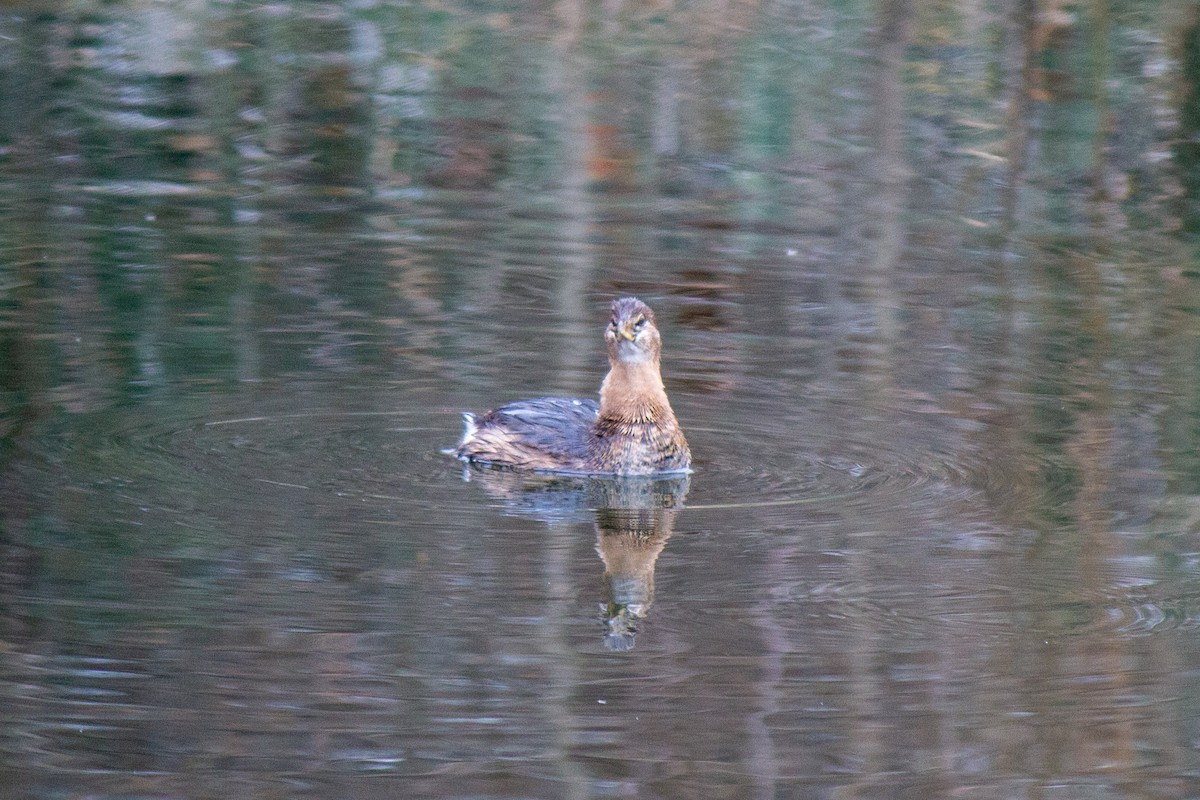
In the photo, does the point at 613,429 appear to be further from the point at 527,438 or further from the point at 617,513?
the point at 617,513

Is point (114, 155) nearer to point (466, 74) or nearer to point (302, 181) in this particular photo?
point (302, 181)

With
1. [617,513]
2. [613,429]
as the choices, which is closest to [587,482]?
[613,429]

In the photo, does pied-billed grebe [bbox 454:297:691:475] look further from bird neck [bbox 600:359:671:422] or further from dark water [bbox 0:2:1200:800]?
dark water [bbox 0:2:1200:800]

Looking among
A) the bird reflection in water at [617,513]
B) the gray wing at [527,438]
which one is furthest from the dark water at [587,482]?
the gray wing at [527,438]

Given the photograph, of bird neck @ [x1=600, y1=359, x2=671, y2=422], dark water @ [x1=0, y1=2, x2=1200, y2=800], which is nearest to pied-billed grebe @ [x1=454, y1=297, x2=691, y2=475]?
bird neck @ [x1=600, y1=359, x2=671, y2=422]

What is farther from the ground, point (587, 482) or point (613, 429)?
point (613, 429)

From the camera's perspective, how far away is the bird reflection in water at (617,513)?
22.5ft

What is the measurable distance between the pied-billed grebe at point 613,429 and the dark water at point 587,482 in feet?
0.52

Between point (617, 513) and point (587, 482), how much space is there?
548 mm

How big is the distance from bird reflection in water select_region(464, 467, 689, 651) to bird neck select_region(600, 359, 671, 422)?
Result: 0.92 feet

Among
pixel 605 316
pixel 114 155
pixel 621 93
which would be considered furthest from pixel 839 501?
pixel 621 93

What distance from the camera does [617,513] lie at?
7906 millimetres

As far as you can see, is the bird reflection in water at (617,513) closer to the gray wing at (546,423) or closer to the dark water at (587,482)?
the dark water at (587,482)

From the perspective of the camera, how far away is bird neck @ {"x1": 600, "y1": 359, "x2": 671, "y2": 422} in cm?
846
